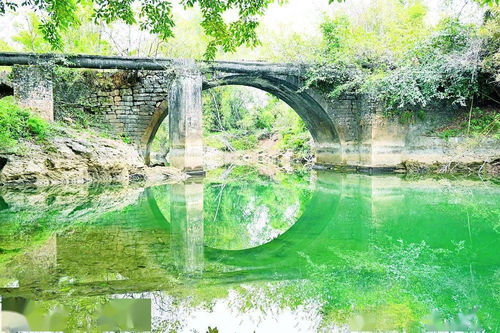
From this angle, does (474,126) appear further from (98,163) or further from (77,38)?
(77,38)

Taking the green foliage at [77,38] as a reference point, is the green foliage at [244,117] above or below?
below

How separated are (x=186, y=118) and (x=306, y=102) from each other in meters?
4.83

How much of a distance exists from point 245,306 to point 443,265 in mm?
1925

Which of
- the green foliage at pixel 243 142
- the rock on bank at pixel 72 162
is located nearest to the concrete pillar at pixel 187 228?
the rock on bank at pixel 72 162

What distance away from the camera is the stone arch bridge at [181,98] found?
10.8 meters

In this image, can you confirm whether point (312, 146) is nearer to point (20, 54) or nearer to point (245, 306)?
point (20, 54)

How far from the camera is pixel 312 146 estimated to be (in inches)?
769

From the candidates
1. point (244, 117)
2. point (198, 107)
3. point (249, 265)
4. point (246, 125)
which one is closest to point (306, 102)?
point (198, 107)

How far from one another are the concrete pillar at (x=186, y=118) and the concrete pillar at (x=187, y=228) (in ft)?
7.83

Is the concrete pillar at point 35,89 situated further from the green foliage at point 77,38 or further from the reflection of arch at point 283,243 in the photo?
the green foliage at point 77,38

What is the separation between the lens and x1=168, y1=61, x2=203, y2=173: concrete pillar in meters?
11.5

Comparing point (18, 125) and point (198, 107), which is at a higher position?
point (198, 107)

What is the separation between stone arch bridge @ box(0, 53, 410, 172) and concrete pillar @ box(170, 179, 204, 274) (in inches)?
131

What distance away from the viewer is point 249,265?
3.59 metres
